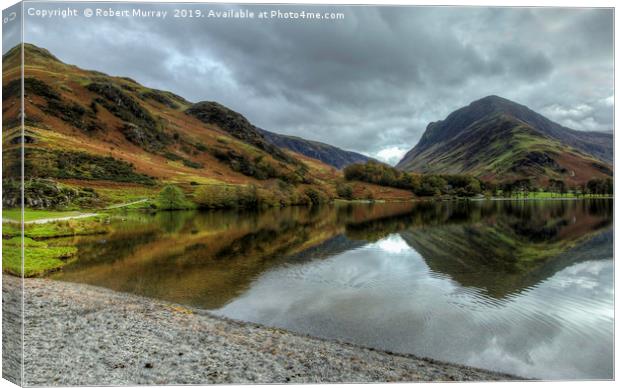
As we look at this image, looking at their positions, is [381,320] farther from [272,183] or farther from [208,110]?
[208,110]

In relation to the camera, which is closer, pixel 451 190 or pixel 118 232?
pixel 118 232

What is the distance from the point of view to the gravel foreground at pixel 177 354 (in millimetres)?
7020

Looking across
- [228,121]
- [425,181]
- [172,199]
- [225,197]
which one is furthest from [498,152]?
[228,121]

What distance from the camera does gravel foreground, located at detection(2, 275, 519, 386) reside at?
702 centimetres

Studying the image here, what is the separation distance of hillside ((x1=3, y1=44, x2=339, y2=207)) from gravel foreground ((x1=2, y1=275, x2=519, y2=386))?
10.8 ft

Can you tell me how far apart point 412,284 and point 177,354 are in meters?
12.3

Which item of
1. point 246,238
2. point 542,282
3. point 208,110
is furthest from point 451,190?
point 542,282

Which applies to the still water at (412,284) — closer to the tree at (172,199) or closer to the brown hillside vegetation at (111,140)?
the brown hillside vegetation at (111,140)

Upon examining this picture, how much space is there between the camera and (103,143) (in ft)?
168

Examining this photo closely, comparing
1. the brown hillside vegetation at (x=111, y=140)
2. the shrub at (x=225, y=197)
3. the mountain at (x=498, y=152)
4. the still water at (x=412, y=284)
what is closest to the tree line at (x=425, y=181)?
the mountain at (x=498, y=152)

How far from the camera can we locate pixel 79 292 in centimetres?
1372

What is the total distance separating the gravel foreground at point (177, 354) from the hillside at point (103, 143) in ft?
10.8

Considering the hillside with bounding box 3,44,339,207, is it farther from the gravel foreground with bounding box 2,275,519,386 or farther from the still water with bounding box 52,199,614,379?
the still water with bounding box 52,199,614,379

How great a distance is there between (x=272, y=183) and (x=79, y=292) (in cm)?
6343
